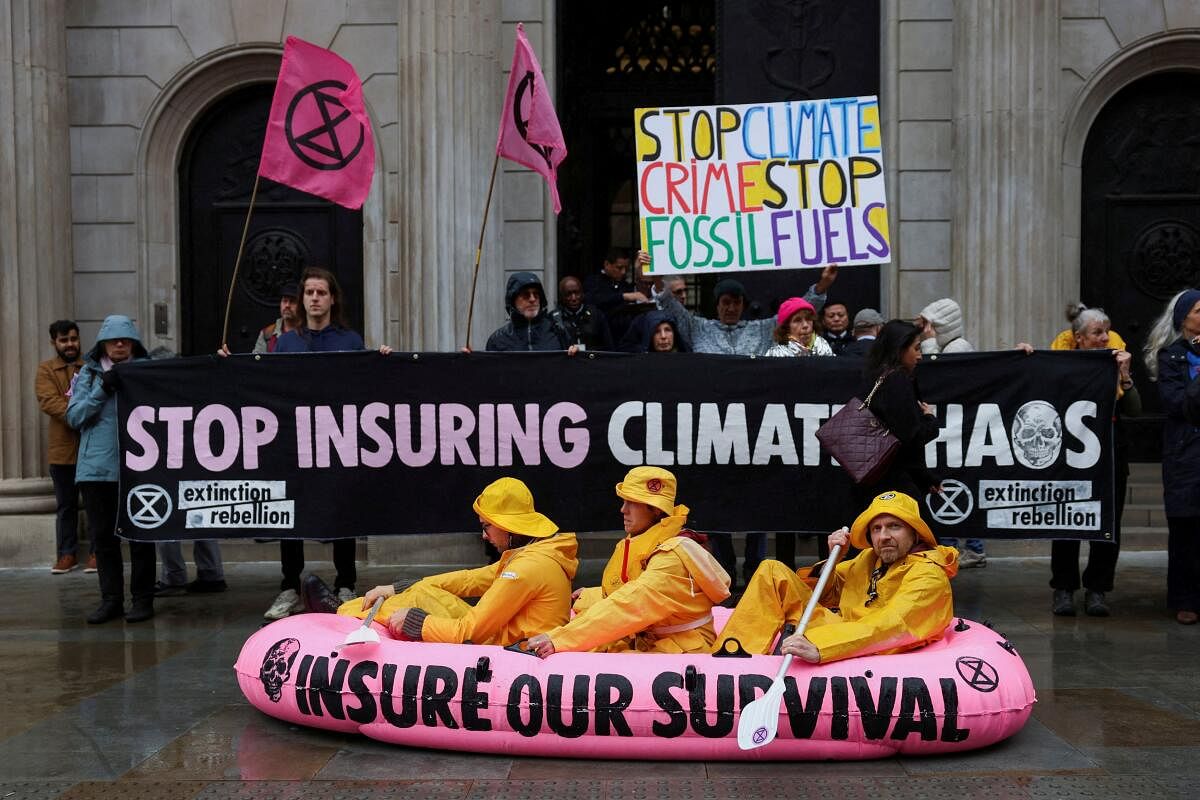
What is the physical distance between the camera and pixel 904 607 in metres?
5.83

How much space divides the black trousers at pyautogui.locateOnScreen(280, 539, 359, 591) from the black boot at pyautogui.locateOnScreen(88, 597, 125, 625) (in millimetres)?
1092

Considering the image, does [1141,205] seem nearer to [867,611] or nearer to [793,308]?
[793,308]

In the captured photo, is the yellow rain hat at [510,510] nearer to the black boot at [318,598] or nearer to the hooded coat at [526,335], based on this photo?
the black boot at [318,598]

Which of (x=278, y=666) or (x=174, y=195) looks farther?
(x=174, y=195)

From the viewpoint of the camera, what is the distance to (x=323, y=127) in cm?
934

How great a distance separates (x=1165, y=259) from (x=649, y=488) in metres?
8.12

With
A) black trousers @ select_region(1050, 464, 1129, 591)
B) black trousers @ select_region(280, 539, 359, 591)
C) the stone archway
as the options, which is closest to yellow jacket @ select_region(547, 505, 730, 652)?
black trousers @ select_region(280, 539, 359, 591)

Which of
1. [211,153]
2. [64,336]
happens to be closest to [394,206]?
[211,153]

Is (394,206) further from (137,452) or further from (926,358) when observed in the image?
(926,358)

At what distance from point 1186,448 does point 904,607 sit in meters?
3.73

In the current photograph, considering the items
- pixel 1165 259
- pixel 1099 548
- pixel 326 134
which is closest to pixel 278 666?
pixel 326 134

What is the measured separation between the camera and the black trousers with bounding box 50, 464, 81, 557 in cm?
1067

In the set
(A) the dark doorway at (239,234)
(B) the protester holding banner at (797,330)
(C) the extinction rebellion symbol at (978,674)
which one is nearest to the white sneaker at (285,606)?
(B) the protester holding banner at (797,330)

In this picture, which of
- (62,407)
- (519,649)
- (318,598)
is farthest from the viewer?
(62,407)
